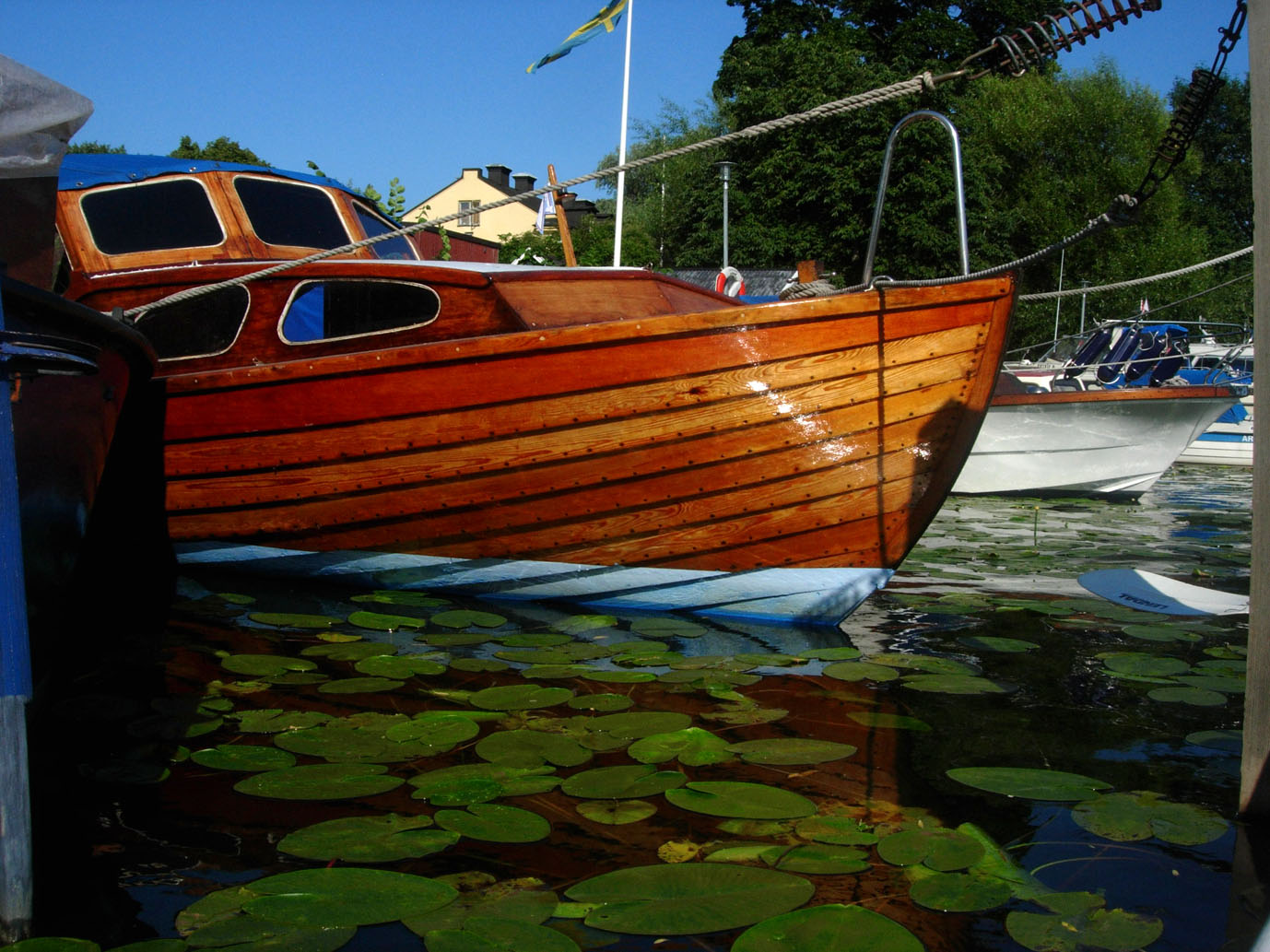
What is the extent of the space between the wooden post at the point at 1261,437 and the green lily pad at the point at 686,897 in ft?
3.87

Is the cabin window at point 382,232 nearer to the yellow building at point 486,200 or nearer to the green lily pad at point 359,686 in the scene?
the green lily pad at point 359,686

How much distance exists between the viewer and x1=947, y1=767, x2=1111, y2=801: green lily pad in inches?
101

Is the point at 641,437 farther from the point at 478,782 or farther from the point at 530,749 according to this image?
the point at 478,782

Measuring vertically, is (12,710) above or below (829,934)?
above

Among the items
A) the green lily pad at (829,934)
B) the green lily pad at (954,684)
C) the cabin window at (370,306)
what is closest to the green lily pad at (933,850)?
the green lily pad at (829,934)

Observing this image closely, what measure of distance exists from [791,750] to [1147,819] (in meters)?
0.89

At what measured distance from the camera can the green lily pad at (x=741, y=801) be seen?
238 centimetres

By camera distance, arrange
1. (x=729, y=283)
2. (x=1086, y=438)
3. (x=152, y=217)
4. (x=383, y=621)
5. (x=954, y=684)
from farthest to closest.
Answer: (x=729, y=283)
(x=1086, y=438)
(x=152, y=217)
(x=383, y=621)
(x=954, y=684)

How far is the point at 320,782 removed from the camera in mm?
2523

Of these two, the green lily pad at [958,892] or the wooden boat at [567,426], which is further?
the wooden boat at [567,426]

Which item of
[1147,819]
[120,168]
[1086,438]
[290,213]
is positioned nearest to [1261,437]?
[1147,819]

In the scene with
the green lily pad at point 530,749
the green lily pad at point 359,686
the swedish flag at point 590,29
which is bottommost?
the green lily pad at point 359,686

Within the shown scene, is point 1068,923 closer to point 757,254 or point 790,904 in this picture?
point 790,904

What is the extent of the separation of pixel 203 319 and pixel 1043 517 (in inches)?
295
